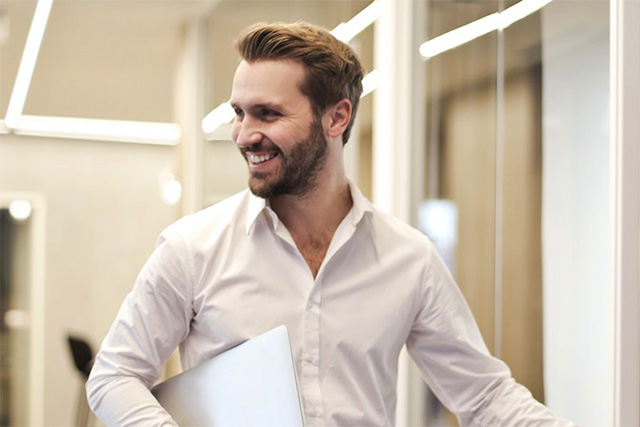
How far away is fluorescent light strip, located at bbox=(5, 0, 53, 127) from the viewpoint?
5.41 metres

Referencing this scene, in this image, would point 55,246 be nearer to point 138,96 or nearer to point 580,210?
point 138,96

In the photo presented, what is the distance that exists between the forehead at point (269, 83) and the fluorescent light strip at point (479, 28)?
1.05 metres

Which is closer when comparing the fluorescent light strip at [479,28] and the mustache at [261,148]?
the mustache at [261,148]

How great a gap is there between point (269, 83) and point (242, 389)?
59 cm

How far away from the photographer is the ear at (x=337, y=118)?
177 centimetres

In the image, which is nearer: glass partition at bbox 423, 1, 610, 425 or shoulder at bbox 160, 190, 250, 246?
shoulder at bbox 160, 190, 250, 246

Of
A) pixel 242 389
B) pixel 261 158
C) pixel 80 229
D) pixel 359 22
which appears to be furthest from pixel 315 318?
pixel 80 229

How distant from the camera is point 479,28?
2875 mm

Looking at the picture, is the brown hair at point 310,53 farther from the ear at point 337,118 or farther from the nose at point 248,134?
the nose at point 248,134

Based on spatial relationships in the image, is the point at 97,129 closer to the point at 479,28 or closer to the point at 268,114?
the point at 479,28

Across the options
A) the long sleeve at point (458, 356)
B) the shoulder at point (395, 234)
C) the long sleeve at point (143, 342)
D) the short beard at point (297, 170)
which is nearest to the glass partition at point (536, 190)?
the long sleeve at point (458, 356)

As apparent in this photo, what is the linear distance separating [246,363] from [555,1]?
1415mm

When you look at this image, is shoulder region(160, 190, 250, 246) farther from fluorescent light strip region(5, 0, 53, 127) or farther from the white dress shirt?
fluorescent light strip region(5, 0, 53, 127)

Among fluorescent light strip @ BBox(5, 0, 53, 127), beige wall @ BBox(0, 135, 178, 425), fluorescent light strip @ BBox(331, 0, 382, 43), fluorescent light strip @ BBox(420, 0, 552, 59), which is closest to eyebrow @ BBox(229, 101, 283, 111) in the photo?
fluorescent light strip @ BBox(420, 0, 552, 59)
